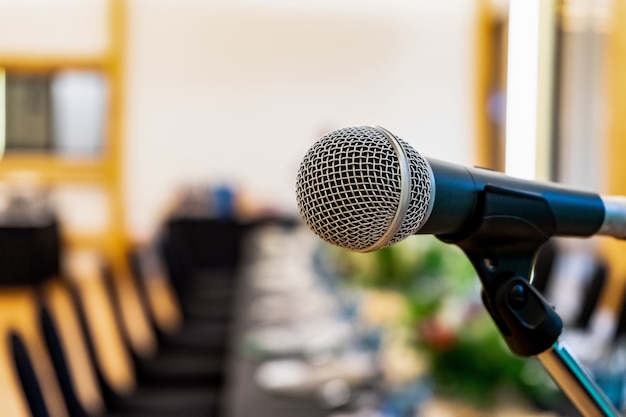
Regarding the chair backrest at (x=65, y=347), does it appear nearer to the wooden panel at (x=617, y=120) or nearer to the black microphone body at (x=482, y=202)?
the black microphone body at (x=482, y=202)

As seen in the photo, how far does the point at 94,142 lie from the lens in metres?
8.23

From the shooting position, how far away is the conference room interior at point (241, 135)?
4.21 m

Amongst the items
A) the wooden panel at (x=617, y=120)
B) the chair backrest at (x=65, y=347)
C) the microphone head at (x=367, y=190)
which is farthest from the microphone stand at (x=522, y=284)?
the wooden panel at (x=617, y=120)

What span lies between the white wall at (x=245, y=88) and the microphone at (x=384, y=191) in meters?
7.57

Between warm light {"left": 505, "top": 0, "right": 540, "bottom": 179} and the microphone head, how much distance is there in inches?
235

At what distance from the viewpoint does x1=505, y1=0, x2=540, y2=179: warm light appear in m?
6.77

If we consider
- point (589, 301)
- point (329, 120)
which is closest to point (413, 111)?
point (329, 120)

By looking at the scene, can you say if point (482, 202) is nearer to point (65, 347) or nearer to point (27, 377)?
point (27, 377)

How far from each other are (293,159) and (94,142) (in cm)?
212

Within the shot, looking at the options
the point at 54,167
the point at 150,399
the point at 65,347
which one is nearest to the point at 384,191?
the point at 65,347

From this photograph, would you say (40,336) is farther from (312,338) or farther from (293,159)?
(293,159)

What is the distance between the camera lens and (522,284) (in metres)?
0.75

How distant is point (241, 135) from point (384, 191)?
25.9ft

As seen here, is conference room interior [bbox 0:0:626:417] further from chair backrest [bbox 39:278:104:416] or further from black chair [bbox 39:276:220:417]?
chair backrest [bbox 39:278:104:416]
